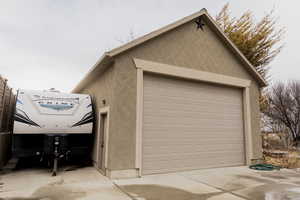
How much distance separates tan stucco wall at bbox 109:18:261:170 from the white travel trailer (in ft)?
7.02

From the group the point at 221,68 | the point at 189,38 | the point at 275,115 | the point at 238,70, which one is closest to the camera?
the point at 189,38

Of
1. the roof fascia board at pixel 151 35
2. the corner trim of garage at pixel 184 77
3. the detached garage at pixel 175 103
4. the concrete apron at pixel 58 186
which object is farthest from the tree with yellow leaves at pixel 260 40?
the concrete apron at pixel 58 186

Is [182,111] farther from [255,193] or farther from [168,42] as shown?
[255,193]

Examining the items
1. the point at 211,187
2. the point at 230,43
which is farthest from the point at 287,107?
the point at 211,187

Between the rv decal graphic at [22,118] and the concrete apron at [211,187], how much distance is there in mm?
3835

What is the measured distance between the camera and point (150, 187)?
507 cm

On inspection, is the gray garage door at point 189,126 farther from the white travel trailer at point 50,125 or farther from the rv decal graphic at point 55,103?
the rv decal graphic at point 55,103

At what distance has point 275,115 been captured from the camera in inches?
922

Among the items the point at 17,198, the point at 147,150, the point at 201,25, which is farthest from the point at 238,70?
the point at 17,198

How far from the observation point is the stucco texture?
19.8 ft

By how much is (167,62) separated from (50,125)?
496 centimetres

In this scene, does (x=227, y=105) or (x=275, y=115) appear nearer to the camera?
(x=227, y=105)

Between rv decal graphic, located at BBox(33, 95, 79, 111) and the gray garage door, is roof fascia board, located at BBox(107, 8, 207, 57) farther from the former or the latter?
rv decal graphic, located at BBox(33, 95, 79, 111)

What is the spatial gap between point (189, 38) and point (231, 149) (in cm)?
529
